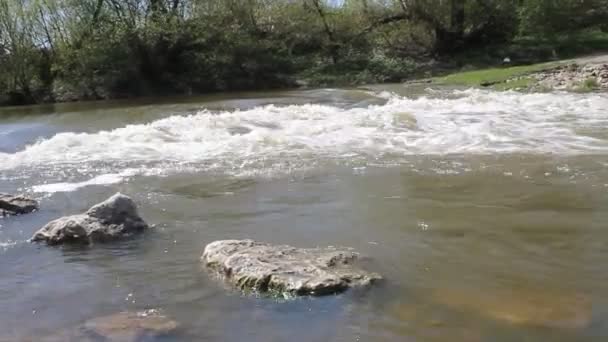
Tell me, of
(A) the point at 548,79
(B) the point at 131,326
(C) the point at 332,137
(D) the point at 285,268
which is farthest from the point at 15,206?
(A) the point at 548,79

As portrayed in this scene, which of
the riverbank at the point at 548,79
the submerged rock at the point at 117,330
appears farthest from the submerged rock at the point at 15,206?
the riverbank at the point at 548,79

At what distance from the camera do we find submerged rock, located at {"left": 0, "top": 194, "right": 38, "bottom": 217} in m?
11.2

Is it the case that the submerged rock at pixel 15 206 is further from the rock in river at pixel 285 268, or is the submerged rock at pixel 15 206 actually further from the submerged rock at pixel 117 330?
the submerged rock at pixel 117 330

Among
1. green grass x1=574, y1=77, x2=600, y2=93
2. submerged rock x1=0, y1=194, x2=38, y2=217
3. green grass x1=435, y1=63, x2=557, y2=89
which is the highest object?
green grass x1=435, y1=63, x2=557, y2=89

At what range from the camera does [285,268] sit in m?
7.03

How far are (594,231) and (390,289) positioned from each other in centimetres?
311

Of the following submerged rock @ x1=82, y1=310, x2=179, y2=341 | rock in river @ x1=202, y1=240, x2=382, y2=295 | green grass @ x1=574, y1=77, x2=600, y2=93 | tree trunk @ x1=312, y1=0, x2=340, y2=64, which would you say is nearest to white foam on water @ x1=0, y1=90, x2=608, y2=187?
green grass @ x1=574, y1=77, x2=600, y2=93

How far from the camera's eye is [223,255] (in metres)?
7.61

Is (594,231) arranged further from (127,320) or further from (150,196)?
(150,196)

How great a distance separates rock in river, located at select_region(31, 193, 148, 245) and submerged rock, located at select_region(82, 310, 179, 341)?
2.89 meters

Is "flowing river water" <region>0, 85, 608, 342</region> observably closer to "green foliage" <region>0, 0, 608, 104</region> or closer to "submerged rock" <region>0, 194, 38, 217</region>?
"submerged rock" <region>0, 194, 38, 217</region>

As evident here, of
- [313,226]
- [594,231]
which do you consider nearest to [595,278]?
[594,231]

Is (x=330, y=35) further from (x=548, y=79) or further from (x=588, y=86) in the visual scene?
(x=588, y=86)

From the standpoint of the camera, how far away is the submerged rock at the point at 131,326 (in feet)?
19.6
